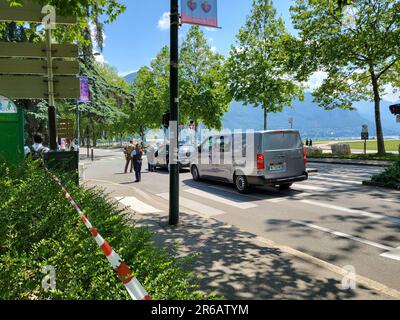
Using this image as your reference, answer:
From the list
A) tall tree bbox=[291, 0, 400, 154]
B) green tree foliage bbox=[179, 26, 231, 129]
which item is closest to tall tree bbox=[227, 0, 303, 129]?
tall tree bbox=[291, 0, 400, 154]

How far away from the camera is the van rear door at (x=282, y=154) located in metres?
10.3

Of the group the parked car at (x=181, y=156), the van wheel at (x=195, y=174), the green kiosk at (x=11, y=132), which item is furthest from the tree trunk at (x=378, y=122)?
the green kiosk at (x=11, y=132)

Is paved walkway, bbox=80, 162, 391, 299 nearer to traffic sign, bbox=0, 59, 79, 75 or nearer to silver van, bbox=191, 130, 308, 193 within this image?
traffic sign, bbox=0, 59, 79, 75

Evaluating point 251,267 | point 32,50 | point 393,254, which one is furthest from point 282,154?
point 32,50

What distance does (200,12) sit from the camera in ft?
21.9

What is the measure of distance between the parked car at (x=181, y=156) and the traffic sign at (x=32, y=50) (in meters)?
10.7

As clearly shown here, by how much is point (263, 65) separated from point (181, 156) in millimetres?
11841

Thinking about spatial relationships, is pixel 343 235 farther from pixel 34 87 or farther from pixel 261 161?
pixel 34 87

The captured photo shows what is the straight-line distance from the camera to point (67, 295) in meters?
2.32

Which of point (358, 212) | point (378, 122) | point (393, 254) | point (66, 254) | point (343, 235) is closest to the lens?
point (66, 254)

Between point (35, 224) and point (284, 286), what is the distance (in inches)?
120

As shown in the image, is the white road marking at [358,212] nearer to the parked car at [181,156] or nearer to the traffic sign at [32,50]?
the traffic sign at [32,50]
